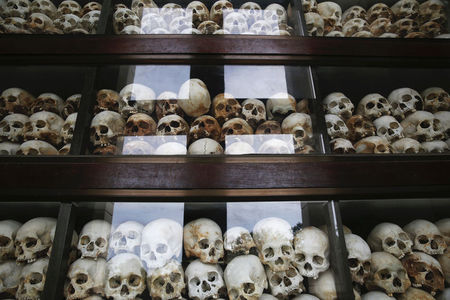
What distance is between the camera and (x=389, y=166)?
1.50m

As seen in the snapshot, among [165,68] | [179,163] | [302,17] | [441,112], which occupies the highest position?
[302,17]

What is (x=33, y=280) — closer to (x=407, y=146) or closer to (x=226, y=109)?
(x=226, y=109)

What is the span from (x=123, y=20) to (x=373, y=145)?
1492mm

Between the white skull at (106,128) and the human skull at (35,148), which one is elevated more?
the white skull at (106,128)

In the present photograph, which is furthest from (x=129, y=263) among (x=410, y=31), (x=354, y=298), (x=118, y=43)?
(x=410, y=31)

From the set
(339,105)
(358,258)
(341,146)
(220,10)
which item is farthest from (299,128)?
(220,10)

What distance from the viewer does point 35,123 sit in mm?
1804

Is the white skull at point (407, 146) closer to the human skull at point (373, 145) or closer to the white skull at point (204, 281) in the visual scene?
the human skull at point (373, 145)

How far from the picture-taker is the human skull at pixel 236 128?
1.78 metres

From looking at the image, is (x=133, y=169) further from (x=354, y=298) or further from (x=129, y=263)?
(x=354, y=298)

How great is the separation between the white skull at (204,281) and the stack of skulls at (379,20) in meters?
1.46

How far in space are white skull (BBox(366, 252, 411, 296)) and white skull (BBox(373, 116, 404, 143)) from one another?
0.61 meters

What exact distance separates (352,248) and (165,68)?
46.7 inches

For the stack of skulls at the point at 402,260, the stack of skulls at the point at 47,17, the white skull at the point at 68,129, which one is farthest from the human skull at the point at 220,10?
the stack of skulls at the point at 402,260
